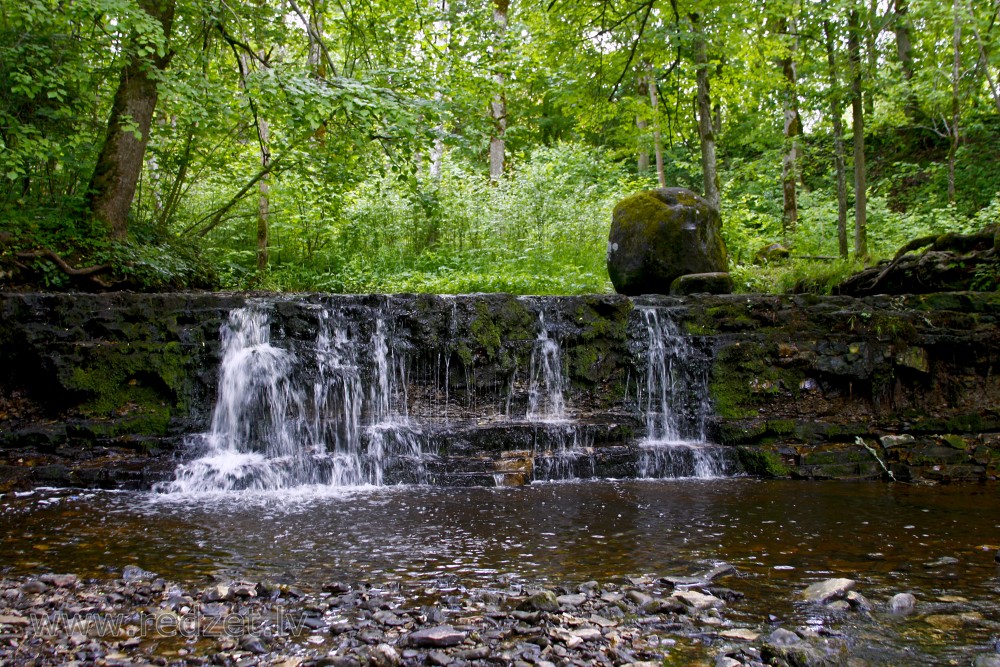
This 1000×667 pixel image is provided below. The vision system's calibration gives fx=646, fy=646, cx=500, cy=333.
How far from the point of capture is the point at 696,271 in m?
10.4

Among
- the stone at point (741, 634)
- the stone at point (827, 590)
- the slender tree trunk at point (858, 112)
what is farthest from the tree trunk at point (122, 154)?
the slender tree trunk at point (858, 112)

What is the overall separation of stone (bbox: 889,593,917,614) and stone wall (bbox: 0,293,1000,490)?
13.7 feet

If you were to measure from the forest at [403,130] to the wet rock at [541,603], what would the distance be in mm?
5882

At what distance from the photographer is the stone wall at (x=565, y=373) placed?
7.55 meters

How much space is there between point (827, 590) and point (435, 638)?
2228 millimetres

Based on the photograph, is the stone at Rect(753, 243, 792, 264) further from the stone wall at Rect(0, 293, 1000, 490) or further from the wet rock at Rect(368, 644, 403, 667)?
the wet rock at Rect(368, 644, 403, 667)

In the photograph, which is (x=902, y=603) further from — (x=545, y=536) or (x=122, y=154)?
(x=122, y=154)

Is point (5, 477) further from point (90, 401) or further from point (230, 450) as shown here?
point (230, 450)

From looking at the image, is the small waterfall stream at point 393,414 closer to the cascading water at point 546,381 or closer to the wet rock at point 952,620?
the cascading water at point 546,381

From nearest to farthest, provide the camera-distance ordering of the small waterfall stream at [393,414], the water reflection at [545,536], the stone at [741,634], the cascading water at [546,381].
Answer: the stone at [741,634] < the water reflection at [545,536] < the small waterfall stream at [393,414] < the cascading water at [546,381]

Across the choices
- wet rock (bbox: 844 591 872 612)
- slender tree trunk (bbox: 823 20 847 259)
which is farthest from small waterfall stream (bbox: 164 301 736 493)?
slender tree trunk (bbox: 823 20 847 259)

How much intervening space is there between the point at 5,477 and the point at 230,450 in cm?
218

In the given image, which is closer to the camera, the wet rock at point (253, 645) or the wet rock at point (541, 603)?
the wet rock at point (253, 645)

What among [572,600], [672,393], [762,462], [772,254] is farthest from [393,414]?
[772,254]
